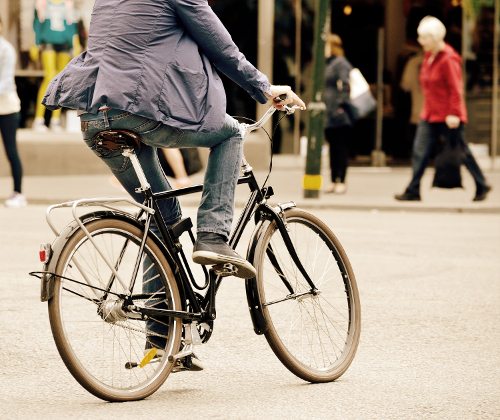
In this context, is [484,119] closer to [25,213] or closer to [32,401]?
[25,213]

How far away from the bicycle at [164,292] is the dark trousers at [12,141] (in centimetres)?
792

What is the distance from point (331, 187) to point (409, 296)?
745 centimetres

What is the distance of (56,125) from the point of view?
56.2ft

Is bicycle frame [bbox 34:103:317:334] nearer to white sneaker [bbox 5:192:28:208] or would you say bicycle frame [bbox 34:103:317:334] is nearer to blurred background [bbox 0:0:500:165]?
white sneaker [bbox 5:192:28:208]

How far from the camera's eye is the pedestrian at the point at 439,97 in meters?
13.2

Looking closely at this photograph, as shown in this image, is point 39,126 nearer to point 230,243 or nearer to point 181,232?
point 230,243

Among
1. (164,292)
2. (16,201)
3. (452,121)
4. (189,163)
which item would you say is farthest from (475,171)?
(164,292)

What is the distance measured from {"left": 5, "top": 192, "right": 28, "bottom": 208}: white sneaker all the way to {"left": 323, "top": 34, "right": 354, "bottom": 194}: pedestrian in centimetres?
371

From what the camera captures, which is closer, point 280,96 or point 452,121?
point 280,96

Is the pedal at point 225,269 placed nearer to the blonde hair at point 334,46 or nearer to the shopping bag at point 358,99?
the shopping bag at point 358,99

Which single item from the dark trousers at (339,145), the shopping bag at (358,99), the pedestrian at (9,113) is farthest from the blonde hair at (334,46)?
the pedestrian at (9,113)

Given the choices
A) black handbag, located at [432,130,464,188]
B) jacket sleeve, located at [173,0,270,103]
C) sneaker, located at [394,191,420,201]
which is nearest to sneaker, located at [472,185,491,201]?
black handbag, located at [432,130,464,188]

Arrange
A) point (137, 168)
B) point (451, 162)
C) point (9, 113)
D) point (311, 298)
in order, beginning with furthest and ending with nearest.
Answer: point (451, 162)
point (9, 113)
point (311, 298)
point (137, 168)

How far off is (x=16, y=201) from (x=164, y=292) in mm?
8370
